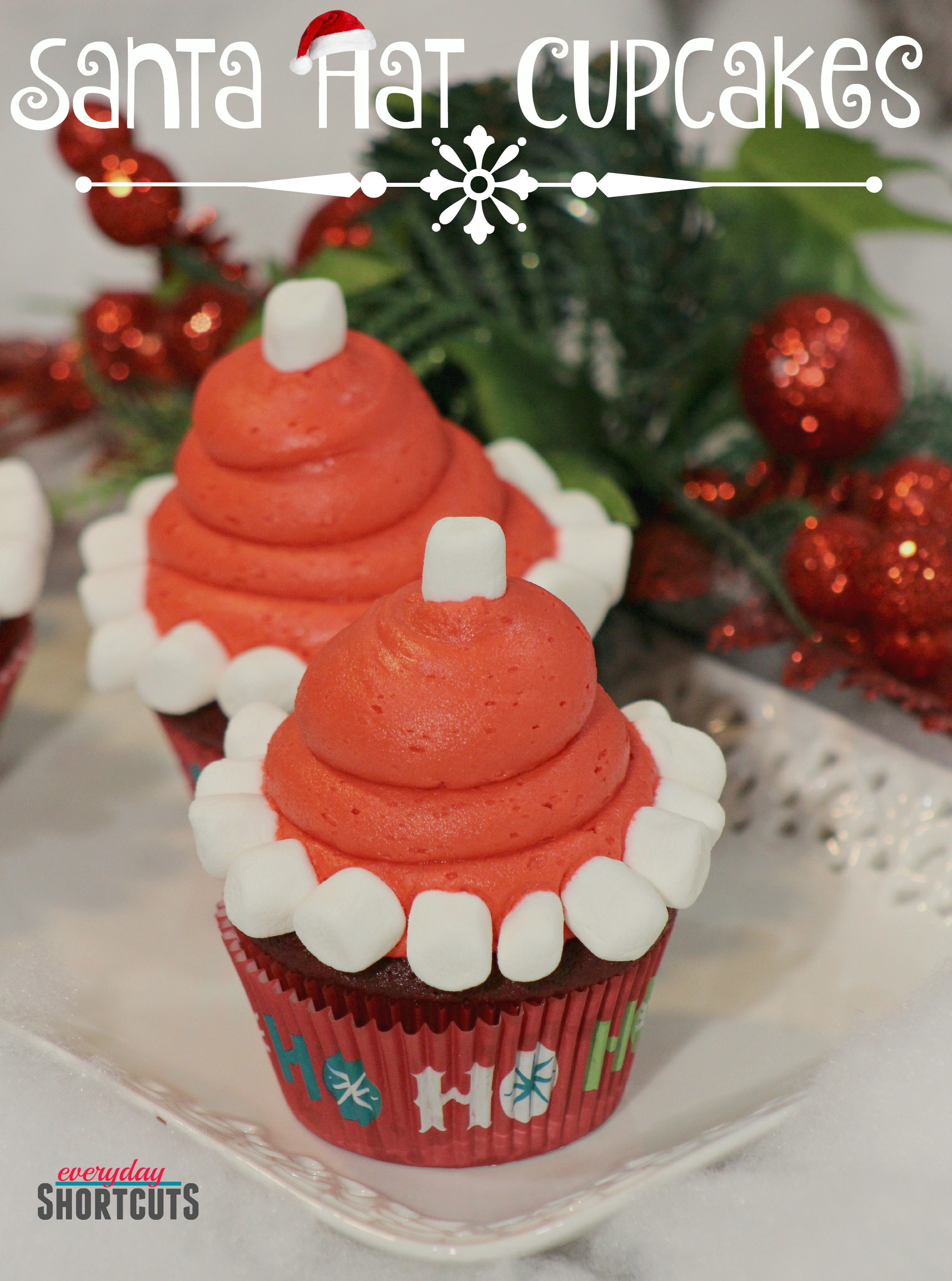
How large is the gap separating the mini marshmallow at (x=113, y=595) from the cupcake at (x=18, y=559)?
0.07 meters

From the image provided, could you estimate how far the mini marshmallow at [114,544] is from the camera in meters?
1.93

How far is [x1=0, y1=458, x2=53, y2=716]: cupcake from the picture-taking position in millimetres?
1855

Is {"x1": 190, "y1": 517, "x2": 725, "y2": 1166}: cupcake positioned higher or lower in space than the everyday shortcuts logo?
higher

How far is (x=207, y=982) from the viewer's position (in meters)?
1.78

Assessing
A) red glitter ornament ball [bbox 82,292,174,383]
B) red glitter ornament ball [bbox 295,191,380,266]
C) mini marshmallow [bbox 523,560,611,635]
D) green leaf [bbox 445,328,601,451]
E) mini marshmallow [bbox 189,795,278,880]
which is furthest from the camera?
red glitter ornament ball [bbox 82,292,174,383]

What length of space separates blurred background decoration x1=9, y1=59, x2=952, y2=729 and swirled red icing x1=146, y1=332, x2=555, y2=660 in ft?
1.24

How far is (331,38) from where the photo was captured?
179 centimetres

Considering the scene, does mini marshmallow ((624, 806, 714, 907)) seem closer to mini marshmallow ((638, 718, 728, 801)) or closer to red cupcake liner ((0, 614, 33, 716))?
mini marshmallow ((638, 718, 728, 801))

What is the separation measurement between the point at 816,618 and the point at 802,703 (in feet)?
0.43

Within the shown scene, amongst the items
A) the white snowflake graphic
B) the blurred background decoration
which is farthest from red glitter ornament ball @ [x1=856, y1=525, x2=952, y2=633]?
the white snowflake graphic

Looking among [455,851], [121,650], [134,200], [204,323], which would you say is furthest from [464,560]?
[204,323]

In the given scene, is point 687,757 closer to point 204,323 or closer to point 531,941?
point 531,941

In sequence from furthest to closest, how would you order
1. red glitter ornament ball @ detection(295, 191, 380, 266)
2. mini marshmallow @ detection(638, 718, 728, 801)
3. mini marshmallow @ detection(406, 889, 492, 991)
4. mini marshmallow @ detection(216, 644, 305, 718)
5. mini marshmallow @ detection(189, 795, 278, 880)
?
red glitter ornament ball @ detection(295, 191, 380, 266) < mini marshmallow @ detection(216, 644, 305, 718) < mini marshmallow @ detection(638, 718, 728, 801) < mini marshmallow @ detection(189, 795, 278, 880) < mini marshmallow @ detection(406, 889, 492, 991)

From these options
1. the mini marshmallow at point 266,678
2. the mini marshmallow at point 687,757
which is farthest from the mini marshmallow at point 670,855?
the mini marshmallow at point 266,678
